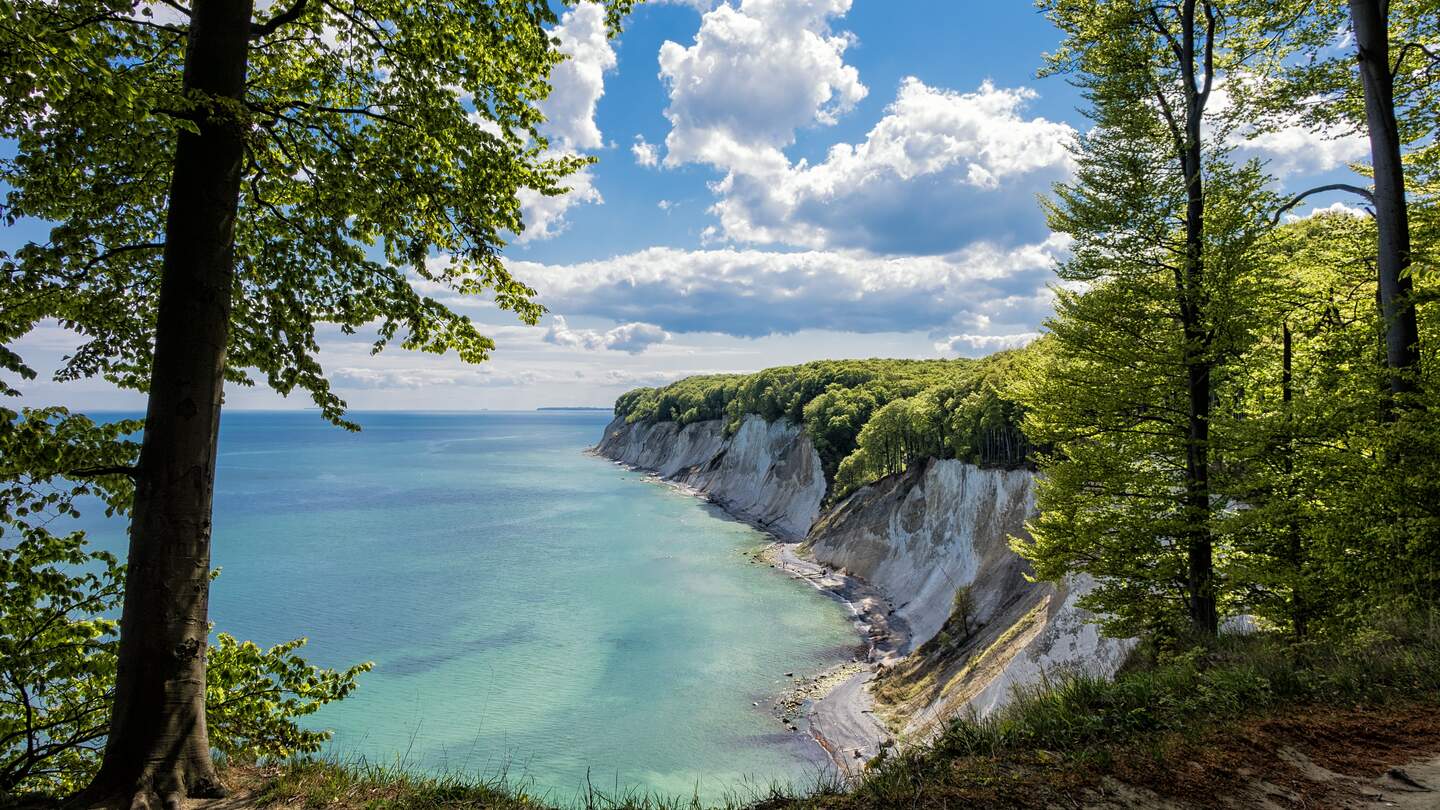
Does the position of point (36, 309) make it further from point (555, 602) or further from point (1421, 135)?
point (555, 602)

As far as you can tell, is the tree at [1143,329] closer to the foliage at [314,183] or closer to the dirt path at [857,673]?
the dirt path at [857,673]

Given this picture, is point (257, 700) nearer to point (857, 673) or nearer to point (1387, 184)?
point (1387, 184)

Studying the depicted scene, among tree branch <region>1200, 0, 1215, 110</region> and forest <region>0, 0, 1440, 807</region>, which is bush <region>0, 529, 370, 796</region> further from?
tree branch <region>1200, 0, 1215, 110</region>

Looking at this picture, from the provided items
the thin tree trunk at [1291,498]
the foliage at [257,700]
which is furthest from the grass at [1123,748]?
the thin tree trunk at [1291,498]

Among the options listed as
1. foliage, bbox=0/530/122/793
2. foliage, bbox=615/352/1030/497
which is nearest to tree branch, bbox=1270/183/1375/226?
foliage, bbox=615/352/1030/497

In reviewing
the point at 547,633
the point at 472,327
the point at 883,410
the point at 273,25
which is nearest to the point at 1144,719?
the point at 472,327

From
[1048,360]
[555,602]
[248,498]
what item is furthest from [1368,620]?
[248,498]
